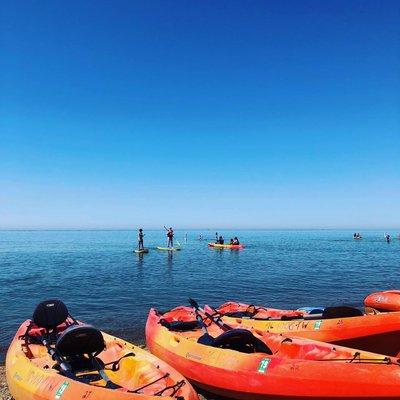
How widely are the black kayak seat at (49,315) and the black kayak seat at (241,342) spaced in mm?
4139

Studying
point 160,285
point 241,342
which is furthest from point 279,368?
point 160,285

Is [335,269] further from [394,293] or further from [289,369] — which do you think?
[289,369]

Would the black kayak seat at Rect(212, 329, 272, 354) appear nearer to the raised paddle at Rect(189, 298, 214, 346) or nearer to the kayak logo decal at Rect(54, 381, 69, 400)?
the raised paddle at Rect(189, 298, 214, 346)

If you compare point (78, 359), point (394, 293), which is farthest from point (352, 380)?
point (394, 293)

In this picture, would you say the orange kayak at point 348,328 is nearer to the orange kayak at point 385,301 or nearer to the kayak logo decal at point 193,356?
the kayak logo decal at point 193,356

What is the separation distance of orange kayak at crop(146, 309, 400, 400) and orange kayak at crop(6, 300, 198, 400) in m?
1.54

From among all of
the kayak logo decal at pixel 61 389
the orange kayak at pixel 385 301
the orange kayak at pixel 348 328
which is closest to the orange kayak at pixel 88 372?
the kayak logo decal at pixel 61 389

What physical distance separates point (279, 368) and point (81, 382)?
3.79 meters

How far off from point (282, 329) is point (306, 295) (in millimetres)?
12325

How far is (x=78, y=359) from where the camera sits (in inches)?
339

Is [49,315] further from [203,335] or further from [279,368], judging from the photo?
[279,368]

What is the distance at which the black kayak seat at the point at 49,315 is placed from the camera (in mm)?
10500

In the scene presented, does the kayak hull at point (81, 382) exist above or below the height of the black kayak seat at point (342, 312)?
below

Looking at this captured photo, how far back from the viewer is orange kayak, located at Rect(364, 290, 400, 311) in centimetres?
1416
